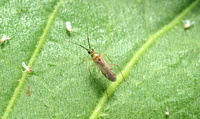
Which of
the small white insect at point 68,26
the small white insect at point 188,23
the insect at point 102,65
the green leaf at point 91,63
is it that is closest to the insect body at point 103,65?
the insect at point 102,65

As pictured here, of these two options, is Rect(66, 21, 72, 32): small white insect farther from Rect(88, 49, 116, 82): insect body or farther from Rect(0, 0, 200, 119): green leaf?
Rect(88, 49, 116, 82): insect body

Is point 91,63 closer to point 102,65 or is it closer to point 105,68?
point 102,65

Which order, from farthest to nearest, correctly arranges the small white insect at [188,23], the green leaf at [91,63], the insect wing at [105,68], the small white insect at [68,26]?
the small white insect at [188,23] < the small white insect at [68,26] < the insect wing at [105,68] < the green leaf at [91,63]

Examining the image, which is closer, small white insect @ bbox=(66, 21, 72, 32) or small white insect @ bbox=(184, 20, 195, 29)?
small white insect @ bbox=(66, 21, 72, 32)

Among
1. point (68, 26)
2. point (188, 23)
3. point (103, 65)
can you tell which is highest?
A: point (68, 26)

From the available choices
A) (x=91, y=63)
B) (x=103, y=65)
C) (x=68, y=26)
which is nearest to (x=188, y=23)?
(x=103, y=65)

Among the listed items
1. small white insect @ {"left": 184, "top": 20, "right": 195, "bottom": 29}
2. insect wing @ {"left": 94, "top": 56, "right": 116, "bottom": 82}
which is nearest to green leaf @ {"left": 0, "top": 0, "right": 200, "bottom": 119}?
insect wing @ {"left": 94, "top": 56, "right": 116, "bottom": 82}

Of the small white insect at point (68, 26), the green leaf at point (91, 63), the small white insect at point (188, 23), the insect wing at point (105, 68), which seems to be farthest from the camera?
the small white insect at point (188, 23)

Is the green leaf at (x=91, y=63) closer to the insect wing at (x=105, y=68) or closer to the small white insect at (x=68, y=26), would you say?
the small white insect at (x=68, y=26)

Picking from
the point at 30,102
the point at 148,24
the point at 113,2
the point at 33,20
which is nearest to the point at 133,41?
the point at 148,24
